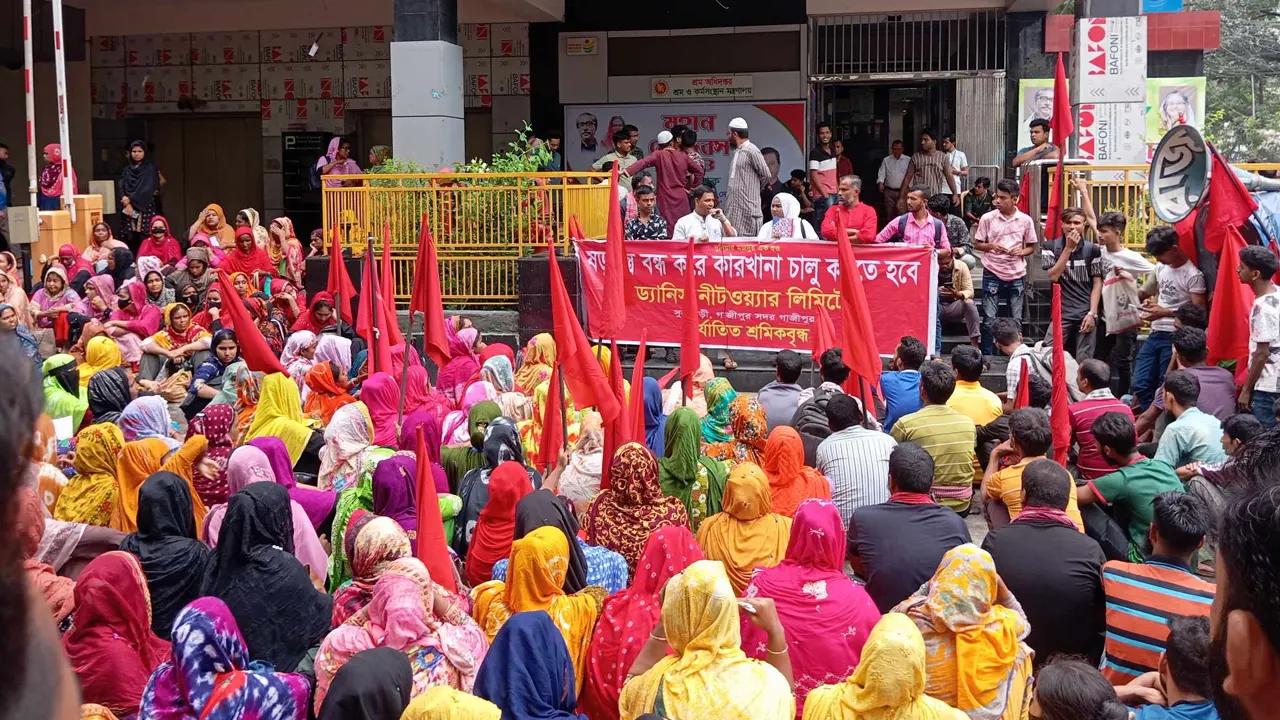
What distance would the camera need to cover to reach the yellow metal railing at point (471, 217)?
13.3 m

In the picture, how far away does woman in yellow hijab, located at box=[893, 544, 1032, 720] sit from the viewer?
150 inches

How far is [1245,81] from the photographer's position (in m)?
31.0

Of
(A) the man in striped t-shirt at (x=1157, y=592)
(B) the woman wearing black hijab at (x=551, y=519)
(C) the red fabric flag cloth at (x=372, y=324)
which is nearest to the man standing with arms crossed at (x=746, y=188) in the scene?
(C) the red fabric flag cloth at (x=372, y=324)

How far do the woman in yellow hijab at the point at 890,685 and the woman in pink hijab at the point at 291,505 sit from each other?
277 centimetres

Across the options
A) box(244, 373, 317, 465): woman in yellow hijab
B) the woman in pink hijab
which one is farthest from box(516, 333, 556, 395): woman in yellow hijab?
the woman in pink hijab

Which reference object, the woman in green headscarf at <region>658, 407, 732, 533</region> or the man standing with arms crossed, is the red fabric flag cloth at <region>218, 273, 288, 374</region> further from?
the man standing with arms crossed

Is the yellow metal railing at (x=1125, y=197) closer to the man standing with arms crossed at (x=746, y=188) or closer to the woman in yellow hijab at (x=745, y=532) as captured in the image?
the man standing with arms crossed at (x=746, y=188)

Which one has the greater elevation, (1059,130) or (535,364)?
(1059,130)

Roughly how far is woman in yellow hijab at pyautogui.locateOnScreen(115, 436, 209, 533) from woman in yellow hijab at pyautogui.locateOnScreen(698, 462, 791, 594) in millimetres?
2503

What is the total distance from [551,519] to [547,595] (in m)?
0.49

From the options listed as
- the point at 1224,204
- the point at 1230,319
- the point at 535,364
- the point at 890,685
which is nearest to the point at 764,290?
the point at 535,364

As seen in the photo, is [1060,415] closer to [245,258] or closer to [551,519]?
[551,519]

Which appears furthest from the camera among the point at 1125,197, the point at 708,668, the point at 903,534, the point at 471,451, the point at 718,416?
the point at 1125,197

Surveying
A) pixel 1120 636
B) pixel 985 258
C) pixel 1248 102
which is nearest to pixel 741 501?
pixel 1120 636
